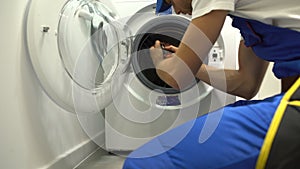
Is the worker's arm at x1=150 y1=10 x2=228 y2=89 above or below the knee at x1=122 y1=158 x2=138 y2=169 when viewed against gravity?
above

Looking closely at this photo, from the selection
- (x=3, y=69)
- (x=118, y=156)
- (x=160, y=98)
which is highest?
(x=3, y=69)

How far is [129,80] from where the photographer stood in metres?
1.52

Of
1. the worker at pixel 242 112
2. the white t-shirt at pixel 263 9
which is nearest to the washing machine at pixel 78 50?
the worker at pixel 242 112

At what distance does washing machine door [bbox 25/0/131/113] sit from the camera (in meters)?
1.20

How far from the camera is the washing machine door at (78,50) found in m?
1.20

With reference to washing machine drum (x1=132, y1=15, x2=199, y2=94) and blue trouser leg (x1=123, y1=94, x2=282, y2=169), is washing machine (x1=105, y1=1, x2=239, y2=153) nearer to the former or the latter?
washing machine drum (x1=132, y1=15, x2=199, y2=94)

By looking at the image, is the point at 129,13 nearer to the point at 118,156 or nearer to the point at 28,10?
the point at 28,10

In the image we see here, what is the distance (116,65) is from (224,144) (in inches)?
39.0

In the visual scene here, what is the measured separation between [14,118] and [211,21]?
2.55 ft

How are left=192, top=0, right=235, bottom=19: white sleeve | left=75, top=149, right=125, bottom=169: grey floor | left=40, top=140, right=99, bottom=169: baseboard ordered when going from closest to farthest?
1. left=192, top=0, right=235, bottom=19: white sleeve
2. left=40, top=140, right=99, bottom=169: baseboard
3. left=75, top=149, right=125, bottom=169: grey floor

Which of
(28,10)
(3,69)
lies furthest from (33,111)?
(28,10)

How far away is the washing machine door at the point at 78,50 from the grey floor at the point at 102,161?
0.38 m

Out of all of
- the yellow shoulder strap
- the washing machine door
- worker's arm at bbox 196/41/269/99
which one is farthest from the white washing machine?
the yellow shoulder strap

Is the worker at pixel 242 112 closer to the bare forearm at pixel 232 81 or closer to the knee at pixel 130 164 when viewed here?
the knee at pixel 130 164
